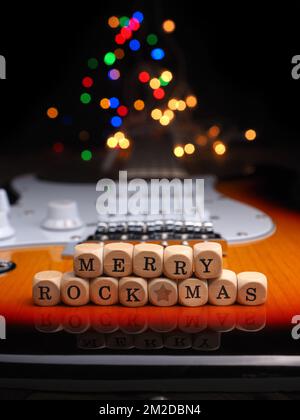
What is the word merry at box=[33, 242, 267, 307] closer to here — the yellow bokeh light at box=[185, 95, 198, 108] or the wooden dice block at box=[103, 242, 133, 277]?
the wooden dice block at box=[103, 242, 133, 277]

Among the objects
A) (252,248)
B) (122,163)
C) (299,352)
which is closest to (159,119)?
(122,163)

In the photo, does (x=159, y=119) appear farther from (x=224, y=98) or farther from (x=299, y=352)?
(x=299, y=352)

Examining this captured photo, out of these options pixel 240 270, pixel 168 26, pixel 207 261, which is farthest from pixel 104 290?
pixel 168 26

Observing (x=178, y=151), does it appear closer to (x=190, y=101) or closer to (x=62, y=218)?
(x=190, y=101)

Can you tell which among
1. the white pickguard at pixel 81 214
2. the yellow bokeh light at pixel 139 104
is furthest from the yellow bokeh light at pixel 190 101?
the white pickguard at pixel 81 214

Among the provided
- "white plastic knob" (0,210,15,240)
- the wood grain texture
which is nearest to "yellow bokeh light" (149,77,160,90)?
the wood grain texture

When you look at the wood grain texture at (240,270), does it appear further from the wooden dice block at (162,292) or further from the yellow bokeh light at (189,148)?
the yellow bokeh light at (189,148)
